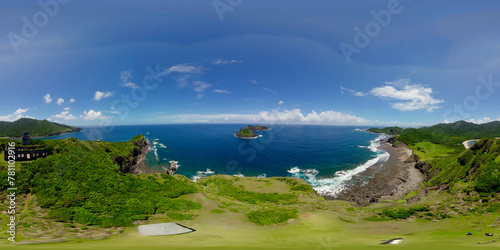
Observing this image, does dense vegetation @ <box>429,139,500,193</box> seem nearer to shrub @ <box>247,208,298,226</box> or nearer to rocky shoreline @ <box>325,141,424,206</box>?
rocky shoreline @ <box>325,141,424,206</box>

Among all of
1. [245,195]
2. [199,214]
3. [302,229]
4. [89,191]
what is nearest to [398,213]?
[302,229]

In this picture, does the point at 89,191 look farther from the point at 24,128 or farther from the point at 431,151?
the point at 24,128

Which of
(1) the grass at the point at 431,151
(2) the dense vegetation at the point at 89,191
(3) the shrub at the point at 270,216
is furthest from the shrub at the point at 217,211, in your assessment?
(1) the grass at the point at 431,151

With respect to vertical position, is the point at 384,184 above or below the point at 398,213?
below

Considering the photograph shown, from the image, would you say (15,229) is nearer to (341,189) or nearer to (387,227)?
(387,227)

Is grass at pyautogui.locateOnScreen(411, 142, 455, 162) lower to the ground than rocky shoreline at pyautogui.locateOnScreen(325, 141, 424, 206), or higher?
higher

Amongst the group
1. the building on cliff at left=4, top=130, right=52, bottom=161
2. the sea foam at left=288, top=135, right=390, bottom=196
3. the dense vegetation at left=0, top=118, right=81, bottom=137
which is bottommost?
the sea foam at left=288, top=135, right=390, bottom=196

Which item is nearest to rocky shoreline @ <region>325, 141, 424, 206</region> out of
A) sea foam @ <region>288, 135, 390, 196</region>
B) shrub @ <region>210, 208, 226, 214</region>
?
sea foam @ <region>288, 135, 390, 196</region>
